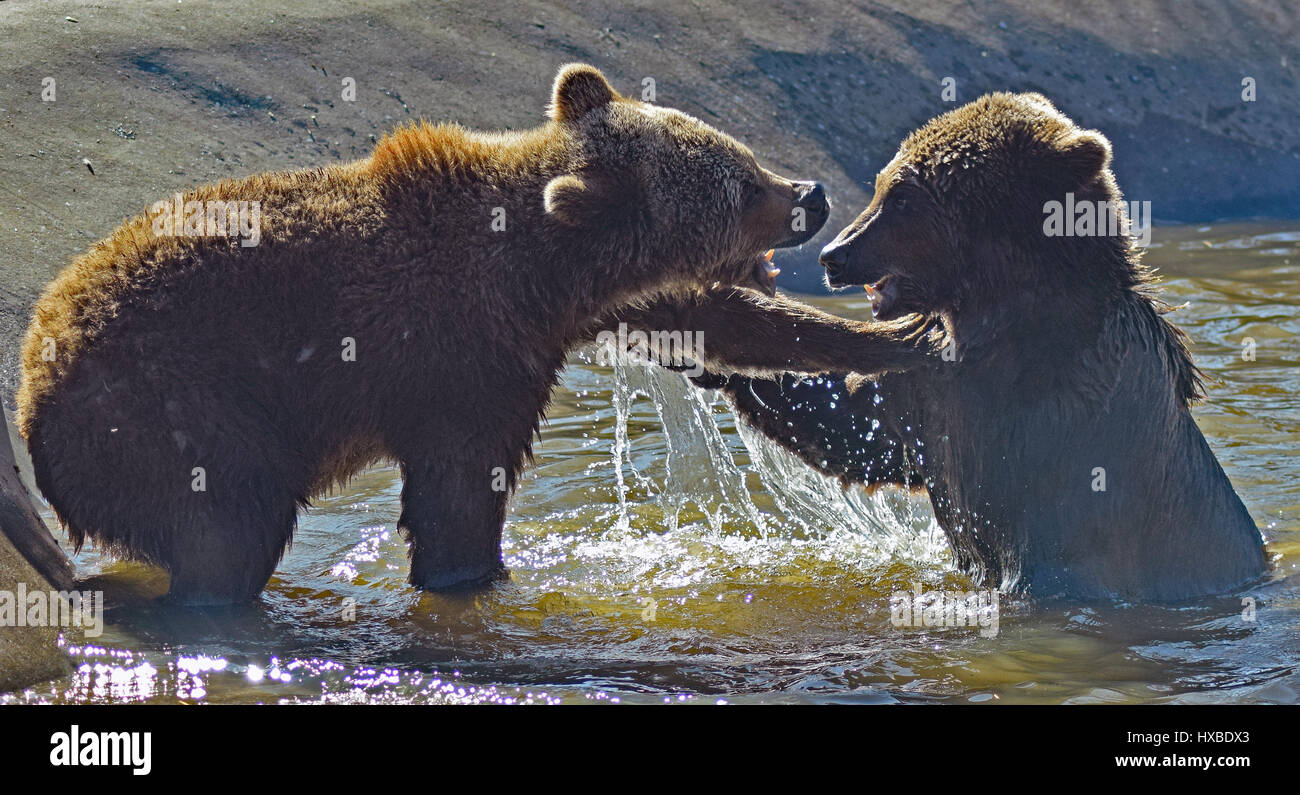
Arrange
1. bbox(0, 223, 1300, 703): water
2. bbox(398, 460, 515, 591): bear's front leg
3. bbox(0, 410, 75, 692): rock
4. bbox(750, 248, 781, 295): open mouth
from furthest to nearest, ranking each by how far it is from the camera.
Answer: bbox(750, 248, 781, 295): open mouth, bbox(398, 460, 515, 591): bear's front leg, bbox(0, 223, 1300, 703): water, bbox(0, 410, 75, 692): rock

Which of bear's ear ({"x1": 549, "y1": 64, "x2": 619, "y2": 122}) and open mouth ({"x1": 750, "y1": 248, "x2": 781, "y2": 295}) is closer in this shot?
bear's ear ({"x1": 549, "y1": 64, "x2": 619, "y2": 122})

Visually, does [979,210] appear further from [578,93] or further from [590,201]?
[578,93]

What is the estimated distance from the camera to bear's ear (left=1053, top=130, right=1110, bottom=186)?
5648mm

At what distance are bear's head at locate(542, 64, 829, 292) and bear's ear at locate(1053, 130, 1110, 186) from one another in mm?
983

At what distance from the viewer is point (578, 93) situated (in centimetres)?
608

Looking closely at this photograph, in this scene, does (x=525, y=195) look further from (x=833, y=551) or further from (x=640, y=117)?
(x=833, y=551)

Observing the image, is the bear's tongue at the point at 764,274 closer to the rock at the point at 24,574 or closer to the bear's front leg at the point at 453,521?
the bear's front leg at the point at 453,521

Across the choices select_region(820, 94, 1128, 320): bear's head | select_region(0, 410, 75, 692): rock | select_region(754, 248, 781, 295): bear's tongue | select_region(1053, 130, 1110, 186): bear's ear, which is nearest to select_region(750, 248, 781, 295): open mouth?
select_region(754, 248, 781, 295): bear's tongue

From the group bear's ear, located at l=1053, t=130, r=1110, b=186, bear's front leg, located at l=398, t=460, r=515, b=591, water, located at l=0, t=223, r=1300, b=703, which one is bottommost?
water, located at l=0, t=223, r=1300, b=703

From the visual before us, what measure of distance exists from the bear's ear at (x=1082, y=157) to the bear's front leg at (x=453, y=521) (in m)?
2.44

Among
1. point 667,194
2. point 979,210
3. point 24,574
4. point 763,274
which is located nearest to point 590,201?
point 667,194

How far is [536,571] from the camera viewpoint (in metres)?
6.57

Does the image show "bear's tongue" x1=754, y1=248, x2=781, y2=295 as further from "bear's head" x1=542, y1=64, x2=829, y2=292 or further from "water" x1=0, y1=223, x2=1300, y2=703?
"water" x1=0, y1=223, x2=1300, y2=703

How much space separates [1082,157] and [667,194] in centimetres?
161
